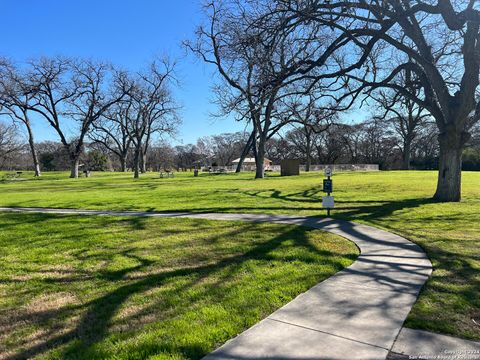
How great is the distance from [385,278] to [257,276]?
1722 mm

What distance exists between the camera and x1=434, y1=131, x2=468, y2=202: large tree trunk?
12719 mm

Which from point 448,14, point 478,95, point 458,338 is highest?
point 448,14

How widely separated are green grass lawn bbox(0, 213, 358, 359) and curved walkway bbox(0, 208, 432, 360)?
0.68 ft

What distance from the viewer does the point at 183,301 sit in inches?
163

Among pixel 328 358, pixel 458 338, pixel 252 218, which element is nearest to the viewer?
pixel 328 358

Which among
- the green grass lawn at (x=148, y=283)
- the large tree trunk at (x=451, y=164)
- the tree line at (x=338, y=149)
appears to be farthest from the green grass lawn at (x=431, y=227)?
the tree line at (x=338, y=149)

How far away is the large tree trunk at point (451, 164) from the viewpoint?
12.7 meters

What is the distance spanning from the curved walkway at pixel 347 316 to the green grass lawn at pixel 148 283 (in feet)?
0.68

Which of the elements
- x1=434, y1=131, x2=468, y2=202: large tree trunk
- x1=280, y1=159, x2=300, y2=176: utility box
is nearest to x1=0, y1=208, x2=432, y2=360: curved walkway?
x1=434, y1=131, x2=468, y2=202: large tree trunk

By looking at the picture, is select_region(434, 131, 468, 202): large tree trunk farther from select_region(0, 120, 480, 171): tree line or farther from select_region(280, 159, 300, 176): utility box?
select_region(0, 120, 480, 171): tree line

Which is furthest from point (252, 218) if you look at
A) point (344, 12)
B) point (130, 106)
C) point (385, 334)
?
point (130, 106)

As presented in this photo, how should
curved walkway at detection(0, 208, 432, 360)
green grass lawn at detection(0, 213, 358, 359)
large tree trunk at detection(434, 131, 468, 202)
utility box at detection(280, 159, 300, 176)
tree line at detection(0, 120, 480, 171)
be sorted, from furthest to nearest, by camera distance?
tree line at detection(0, 120, 480, 171), utility box at detection(280, 159, 300, 176), large tree trunk at detection(434, 131, 468, 202), green grass lawn at detection(0, 213, 358, 359), curved walkway at detection(0, 208, 432, 360)

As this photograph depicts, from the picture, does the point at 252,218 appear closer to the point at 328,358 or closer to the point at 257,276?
the point at 257,276

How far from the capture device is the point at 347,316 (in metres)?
3.64
